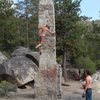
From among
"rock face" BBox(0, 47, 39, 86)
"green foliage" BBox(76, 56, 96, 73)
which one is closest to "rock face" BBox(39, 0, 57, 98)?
"rock face" BBox(0, 47, 39, 86)

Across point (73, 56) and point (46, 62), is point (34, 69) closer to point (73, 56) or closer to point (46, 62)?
point (46, 62)

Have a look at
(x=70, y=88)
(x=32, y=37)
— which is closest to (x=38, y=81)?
(x=70, y=88)

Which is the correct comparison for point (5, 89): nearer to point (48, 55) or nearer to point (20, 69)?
point (48, 55)

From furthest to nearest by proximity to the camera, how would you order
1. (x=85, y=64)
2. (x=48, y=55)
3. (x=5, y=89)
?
(x=85, y=64)
(x=5, y=89)
(x=48, y=55)

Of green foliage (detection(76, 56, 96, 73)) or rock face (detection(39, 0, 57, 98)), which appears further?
green foliage (detection(76, 56, 96, 73))

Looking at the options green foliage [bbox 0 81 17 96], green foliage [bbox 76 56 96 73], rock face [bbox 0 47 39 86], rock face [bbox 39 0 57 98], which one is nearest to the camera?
rock face [bbox 39 0 57 98]

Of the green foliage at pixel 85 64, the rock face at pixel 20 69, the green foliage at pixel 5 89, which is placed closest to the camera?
the green foliage at pixel 5 89

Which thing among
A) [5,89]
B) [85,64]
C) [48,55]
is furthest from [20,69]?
[85,64]

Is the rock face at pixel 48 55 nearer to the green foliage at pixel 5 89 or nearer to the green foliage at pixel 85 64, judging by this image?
the green foliage at pixel 5 89

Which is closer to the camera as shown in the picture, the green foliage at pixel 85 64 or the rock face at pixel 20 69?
the rock face at pixel 20 69

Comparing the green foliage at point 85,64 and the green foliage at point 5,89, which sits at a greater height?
the green foliage at point 85,64

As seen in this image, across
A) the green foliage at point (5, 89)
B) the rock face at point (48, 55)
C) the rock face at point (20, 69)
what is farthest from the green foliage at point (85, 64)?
the rock face at point (48, 55)

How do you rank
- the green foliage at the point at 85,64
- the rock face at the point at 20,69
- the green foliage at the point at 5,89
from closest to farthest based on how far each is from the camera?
the green foliage at the point at 5,89 → the rock face at the point at 20,69 → the green foliage at the point at 85,64

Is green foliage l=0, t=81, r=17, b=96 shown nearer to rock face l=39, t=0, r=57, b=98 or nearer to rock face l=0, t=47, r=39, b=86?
rock face l=39, t=0, r=57, b=98
